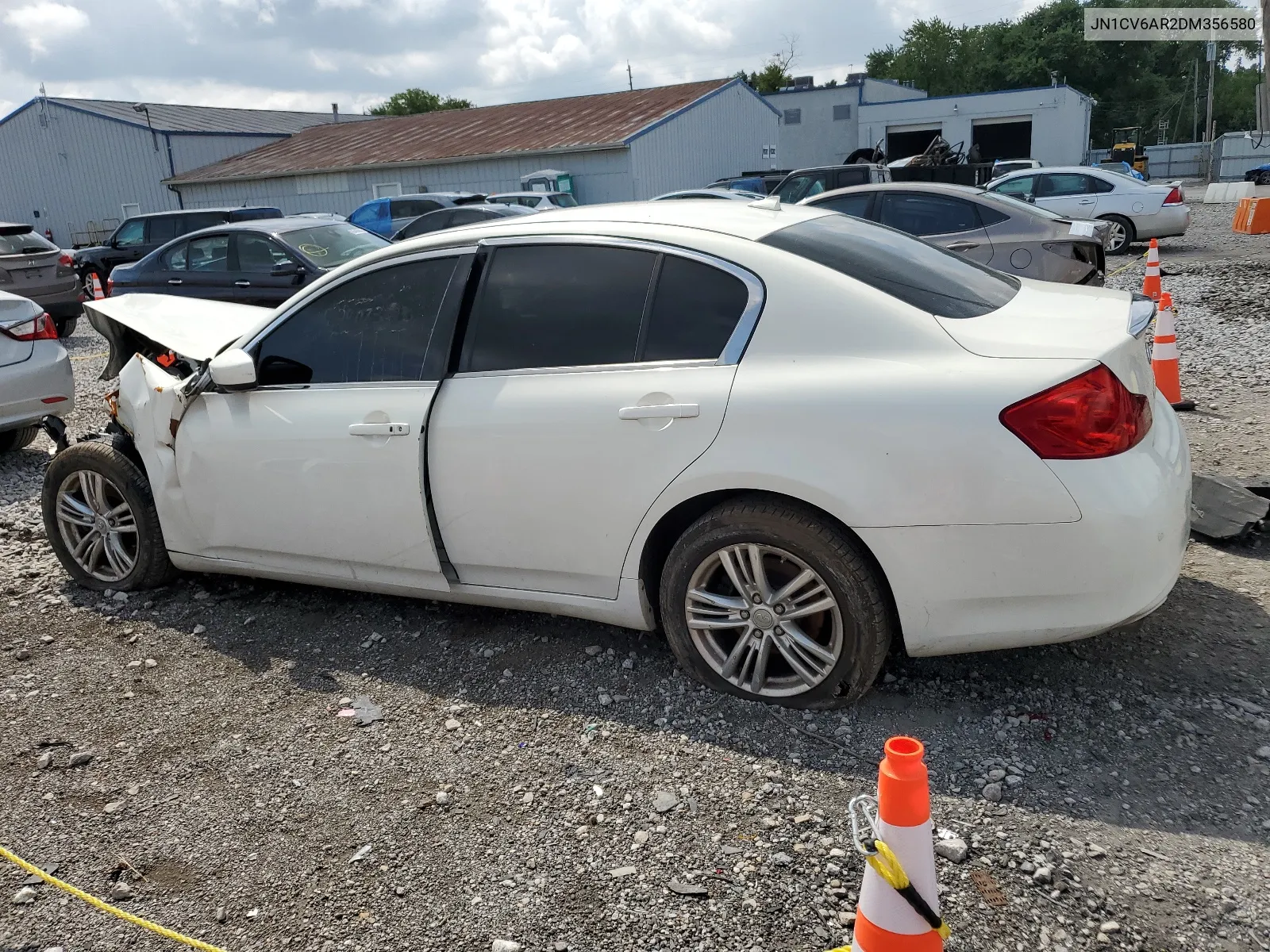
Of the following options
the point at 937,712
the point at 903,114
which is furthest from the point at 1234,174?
the point at 937,712

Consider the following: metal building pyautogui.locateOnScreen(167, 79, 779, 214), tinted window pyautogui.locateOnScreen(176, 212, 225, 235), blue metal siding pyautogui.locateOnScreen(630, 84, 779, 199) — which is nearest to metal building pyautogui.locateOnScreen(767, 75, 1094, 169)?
blue metal siding pyautogui.locateOnScreen(630, 84, 779, 199)

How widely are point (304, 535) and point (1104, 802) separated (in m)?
3.00

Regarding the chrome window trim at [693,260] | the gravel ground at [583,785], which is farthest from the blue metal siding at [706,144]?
the gravel ground at [583,785]

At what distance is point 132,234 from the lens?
65.5 ft

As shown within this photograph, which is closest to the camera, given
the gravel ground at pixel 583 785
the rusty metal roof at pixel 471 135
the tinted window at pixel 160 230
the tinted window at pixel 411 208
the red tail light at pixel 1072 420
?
the gravel ground at pixel 583 785

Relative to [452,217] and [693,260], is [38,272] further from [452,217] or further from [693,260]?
A: [693,260]

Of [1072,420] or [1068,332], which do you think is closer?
[1072,420]

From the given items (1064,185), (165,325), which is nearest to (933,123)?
(1064,185)

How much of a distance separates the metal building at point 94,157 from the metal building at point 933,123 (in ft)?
81.1

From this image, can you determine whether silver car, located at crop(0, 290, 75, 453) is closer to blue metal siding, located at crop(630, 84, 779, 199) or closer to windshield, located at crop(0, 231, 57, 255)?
windshield, located at crop(0, 231, 57, 255)

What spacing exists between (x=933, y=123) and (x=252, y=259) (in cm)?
4031

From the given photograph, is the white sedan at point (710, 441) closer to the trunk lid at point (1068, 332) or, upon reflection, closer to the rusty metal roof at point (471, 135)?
the trunk lid at point (1068, 332)

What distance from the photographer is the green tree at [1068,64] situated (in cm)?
7156

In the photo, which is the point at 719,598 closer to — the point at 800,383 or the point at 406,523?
the point at 800,383
